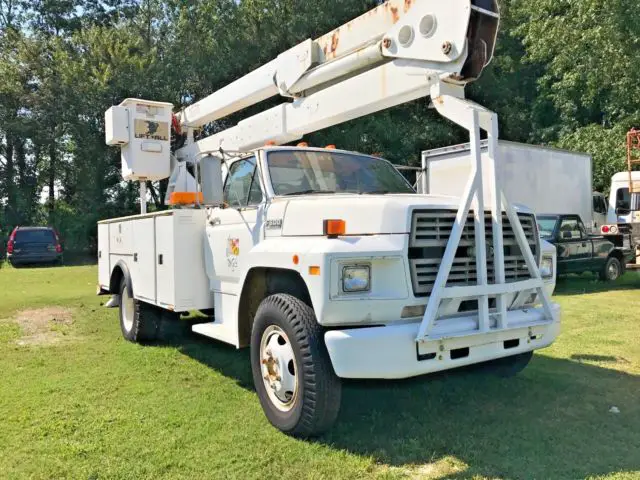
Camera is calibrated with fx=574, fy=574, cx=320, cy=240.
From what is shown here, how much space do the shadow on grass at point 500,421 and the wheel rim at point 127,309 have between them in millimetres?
1903

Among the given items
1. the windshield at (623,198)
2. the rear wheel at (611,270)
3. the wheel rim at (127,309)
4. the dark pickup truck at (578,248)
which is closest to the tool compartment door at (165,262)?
the wheel rim at (127,309)

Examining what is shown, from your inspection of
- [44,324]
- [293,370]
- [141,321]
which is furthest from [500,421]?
[44,324]

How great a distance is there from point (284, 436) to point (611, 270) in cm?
1226

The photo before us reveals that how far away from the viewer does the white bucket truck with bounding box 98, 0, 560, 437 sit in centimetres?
379

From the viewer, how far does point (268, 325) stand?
14.0ft

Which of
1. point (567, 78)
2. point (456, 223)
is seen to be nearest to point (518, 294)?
point (456, 223)

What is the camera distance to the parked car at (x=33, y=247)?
20.9m

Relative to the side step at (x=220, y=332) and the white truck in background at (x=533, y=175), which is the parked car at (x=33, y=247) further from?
the side step at (x=220, y=332)

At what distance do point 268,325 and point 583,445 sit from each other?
2360 mm

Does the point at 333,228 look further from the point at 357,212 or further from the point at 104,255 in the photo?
the point at 104,255

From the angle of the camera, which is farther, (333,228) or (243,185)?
(243,185)

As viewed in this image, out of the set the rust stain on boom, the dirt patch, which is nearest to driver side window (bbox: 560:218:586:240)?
the rust stain on boom

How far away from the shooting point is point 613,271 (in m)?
14.0

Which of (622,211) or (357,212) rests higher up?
(622,211)
